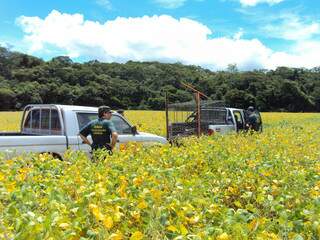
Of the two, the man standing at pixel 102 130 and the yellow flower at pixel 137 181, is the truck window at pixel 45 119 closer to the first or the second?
the man standing at pixel 102 130

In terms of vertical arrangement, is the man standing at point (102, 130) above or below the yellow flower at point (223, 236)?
above

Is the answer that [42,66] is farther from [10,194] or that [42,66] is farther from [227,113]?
[10,194]

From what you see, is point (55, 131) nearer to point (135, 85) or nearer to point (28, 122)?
point (28, 122)

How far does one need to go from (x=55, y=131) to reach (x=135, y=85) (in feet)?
186

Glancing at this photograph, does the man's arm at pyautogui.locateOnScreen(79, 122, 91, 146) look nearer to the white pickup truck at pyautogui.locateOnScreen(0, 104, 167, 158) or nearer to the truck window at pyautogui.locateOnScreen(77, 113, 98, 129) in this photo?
the white pickup truck at pyautogui.locateOnScreen(0, 104, 167, 158)

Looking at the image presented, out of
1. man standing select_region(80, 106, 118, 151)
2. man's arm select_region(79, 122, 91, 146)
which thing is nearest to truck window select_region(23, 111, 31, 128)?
man's arm select_region(79, 122, 91, 146)

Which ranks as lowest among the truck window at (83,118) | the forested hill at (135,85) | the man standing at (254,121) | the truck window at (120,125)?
the man standing at (254,121)

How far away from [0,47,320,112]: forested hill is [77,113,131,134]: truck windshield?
137ft

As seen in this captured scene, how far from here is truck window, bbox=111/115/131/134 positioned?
10.3 meters

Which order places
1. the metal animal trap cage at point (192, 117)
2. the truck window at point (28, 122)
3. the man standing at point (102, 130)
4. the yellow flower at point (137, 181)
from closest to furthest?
1. the yellow flower at point (137, 181)
2. the man standing at point (102, 130)
3. the truck window at point (28, 122)
4. the metal animal trap cage at point (192, 117)

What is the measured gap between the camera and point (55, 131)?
966cm

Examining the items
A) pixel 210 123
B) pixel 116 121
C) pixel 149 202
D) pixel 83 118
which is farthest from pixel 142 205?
pixel 210 123

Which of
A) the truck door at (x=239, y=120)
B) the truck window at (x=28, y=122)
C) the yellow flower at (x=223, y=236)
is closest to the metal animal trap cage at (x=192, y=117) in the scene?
the truck door at (x=239, y=120)

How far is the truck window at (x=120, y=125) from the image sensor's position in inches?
406
